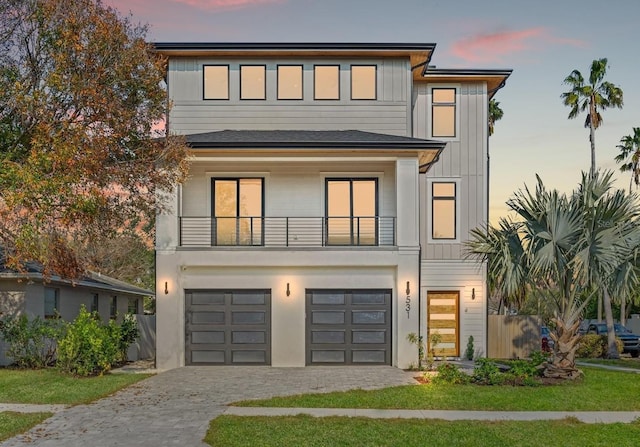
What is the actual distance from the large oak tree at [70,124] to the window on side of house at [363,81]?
21.6 ft

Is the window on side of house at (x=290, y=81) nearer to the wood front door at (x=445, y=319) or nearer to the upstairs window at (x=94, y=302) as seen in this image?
the wood front door at (x=445, y=319)

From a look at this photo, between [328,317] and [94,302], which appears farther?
[94,302]

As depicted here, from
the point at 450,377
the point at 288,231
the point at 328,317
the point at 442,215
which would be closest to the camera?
the point at 450,377

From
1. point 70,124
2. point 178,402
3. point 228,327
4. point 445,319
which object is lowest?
point 178,402

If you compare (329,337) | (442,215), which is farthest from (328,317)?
(442,215)

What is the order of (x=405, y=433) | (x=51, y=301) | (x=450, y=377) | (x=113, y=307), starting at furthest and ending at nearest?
1. (x=113, y=307)
2. (x=51, y=301)
3. (x=450, y=377)
4. (x=405, y=433)

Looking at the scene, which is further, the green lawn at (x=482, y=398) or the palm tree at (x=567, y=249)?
the palm tree at (x=567, y=249)

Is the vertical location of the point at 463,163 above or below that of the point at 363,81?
below

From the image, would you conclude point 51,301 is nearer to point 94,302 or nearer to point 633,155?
point 94,302

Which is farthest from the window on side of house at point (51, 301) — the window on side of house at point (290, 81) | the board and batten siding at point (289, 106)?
the window on side of house at point (290, 81)

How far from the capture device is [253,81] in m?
19.7

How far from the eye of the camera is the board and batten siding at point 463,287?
20781 millimetres

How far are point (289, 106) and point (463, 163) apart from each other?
6.13 metres

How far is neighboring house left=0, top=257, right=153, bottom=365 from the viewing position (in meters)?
18.6
